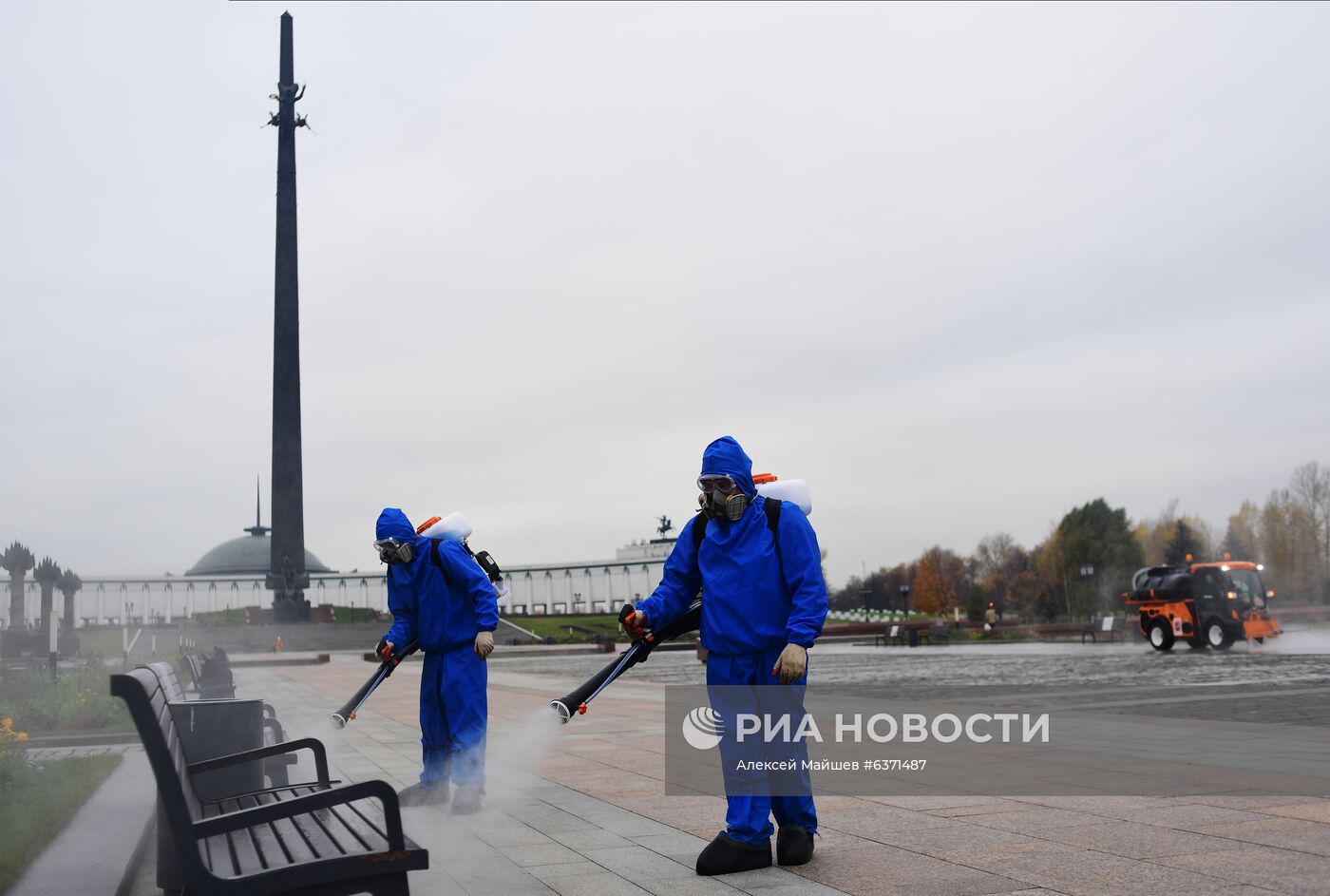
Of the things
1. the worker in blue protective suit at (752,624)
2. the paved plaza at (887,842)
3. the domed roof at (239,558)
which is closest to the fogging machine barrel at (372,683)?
the paved plaza at (887,842)

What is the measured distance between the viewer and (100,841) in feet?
18.5

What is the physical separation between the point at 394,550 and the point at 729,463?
9.98 feet

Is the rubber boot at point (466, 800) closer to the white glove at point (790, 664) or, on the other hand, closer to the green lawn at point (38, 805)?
the green lawn at point (38, 805)

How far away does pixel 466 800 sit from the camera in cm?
703

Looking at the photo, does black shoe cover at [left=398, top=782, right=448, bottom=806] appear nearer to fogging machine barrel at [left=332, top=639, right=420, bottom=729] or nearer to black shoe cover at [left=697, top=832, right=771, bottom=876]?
fogging machine barrel at [left=332, top=639, right=420, bottom=729]

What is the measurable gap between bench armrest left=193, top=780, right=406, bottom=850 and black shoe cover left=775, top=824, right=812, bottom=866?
87.2 inches

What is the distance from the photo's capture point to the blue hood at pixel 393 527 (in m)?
7.61

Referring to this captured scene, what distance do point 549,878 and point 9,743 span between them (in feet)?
13.5

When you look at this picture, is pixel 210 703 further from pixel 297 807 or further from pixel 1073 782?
pixel 1073 782

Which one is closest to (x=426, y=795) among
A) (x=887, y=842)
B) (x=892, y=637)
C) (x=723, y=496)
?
(x=887, y=842)

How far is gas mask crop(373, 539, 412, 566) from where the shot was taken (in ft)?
24.9

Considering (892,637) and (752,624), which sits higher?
(752,624)

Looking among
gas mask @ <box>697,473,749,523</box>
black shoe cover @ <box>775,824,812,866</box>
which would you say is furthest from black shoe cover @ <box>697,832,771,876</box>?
gas mask @ <box>697,473,749,523</box>

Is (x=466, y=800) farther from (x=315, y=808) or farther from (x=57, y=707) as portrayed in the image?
(x=57, y=707)
